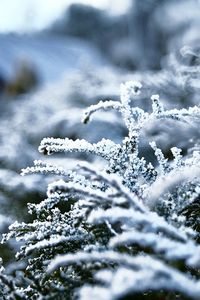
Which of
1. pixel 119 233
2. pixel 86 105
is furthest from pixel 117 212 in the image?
pixel 86 105

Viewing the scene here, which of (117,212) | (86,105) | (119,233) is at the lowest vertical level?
(117,212)

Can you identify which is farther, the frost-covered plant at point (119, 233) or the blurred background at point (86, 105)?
the blurred background at point (86, 105)

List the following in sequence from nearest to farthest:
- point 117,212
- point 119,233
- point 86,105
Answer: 1. point 117,212
2. point 119,233
3. point 86,105

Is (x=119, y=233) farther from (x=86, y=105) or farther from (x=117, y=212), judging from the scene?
(x=86, y=105)

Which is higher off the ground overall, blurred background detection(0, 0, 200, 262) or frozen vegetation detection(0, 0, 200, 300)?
blurred background detection(0, 0, 200, 262)

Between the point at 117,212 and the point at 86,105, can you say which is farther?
the point at 86,105

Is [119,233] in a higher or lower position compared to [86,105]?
lower

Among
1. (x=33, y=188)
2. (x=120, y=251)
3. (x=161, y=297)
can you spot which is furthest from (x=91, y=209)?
(x=33, y=188)

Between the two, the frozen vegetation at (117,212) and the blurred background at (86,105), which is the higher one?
the blurred background at (86,105)
